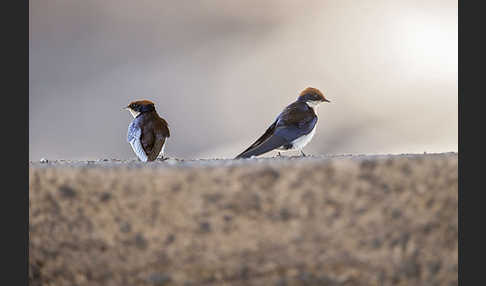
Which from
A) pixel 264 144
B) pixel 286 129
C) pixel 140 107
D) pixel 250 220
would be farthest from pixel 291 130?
pixel 250 220

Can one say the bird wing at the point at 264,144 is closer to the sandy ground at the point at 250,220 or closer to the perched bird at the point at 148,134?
the perched bird at the point at 148,134

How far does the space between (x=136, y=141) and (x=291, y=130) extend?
0.54m

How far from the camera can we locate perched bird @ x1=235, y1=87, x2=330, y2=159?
171 cm

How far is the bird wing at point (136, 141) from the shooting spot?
5.85 feet

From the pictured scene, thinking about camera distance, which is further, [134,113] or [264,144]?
[134,113]

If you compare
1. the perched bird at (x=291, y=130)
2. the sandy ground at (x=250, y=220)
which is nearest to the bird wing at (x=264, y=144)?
the perched bird at (x=291, y=130)

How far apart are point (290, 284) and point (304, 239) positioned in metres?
0.09

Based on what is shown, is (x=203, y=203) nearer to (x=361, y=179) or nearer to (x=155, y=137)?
(x=361, y=179)

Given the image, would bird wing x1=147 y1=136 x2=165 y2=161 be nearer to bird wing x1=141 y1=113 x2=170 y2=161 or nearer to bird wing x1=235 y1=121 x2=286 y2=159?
bird wing x1=141 y1=113 x2=170 y2=161

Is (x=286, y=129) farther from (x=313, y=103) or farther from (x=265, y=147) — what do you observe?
(x=313, y=103)

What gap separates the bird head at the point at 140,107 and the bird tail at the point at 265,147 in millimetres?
446

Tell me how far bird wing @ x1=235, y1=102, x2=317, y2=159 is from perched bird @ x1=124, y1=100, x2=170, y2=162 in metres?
0.30

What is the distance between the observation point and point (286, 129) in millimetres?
1785

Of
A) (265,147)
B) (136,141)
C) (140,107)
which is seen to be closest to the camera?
(265,147)
